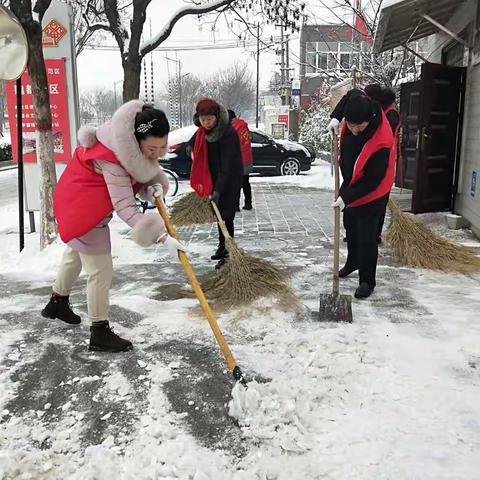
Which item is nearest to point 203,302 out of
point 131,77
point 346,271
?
point 346,271

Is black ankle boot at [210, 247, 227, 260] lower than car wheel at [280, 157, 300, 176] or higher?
lower

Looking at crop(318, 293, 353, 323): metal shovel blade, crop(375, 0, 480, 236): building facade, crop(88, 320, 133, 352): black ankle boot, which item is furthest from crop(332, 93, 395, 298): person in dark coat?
crop(375, 0, 480, 236): building facade

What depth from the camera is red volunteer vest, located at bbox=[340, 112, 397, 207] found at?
12.3 ft

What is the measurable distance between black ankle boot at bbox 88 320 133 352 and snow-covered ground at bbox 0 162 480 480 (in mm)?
60

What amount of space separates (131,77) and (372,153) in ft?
20.4

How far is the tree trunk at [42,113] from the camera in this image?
18.0 feet

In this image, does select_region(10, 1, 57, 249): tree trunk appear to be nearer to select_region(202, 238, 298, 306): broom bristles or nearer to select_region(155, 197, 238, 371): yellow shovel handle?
select_region(202, 238, 298, 306): broom bristles

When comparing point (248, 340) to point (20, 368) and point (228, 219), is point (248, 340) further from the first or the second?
point (228, 219)

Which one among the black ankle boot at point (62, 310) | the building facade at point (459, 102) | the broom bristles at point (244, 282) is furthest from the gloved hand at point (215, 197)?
the building facade at point (459, 102)

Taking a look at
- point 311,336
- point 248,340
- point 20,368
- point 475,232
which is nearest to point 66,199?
point 20,368

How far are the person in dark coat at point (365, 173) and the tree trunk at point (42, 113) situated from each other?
3.48 m

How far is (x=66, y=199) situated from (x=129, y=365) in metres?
1.04

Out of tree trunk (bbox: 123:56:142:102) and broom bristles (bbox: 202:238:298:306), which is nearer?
broom bristles (bbox: 202:238:298:306)

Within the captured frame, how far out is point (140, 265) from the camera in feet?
17.1
